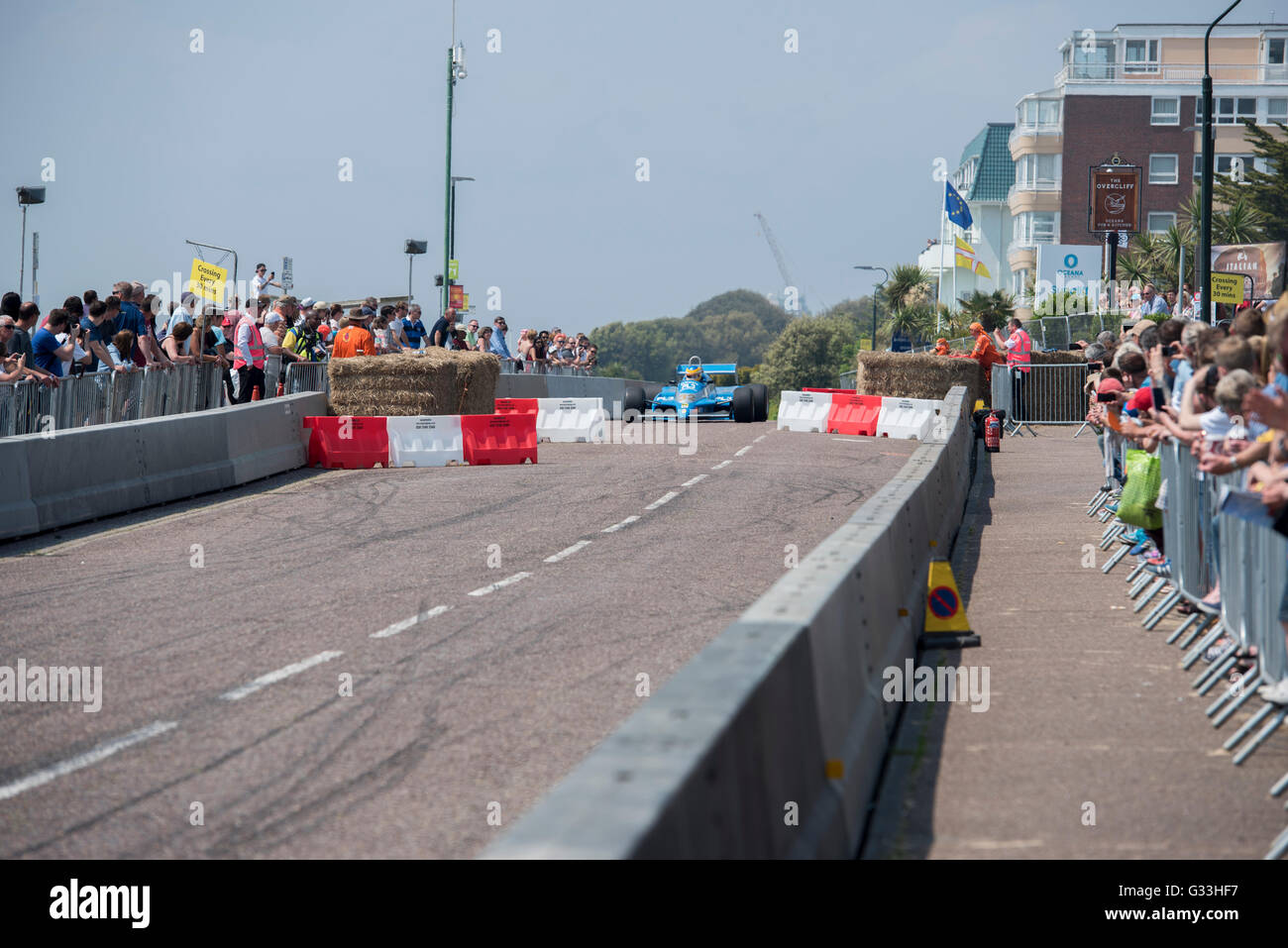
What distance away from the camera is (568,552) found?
12445 mm

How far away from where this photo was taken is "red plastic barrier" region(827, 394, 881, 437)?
3006 cm

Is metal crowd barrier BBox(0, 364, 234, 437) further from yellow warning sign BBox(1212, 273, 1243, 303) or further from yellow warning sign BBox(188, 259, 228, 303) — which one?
yellow warning sign BBox(1212, 273, 1243, 303)

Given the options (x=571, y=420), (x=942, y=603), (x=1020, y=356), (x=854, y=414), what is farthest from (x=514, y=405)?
(x=942, y=603)

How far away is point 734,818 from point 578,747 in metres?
2.60

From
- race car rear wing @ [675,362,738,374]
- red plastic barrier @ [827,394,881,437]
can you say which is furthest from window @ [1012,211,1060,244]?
red plastic barrier @ [827,394,881,437]

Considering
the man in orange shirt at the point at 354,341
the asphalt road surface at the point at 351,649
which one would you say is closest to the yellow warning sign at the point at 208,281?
the man in orange shirt at the point at 354,341

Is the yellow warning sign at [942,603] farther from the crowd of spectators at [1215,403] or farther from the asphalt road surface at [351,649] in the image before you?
the crowd of spectators at [1215,403]

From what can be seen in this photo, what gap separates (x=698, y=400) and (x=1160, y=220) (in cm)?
5581

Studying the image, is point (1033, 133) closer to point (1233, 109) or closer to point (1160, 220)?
point (1160, 220)

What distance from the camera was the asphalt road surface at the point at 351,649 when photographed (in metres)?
5.58

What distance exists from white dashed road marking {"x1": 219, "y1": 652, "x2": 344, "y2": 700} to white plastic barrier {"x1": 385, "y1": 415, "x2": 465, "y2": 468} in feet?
42.7

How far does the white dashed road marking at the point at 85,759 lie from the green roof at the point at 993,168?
10270cm
